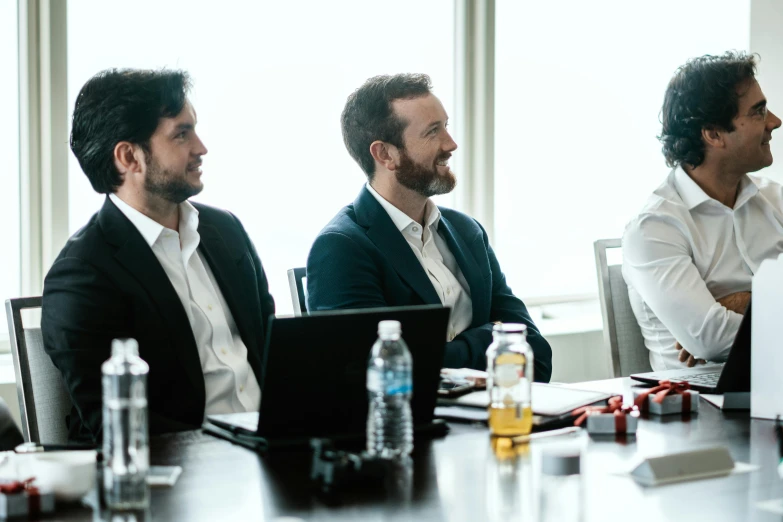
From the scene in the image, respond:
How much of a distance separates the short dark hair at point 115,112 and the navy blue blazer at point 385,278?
592mm

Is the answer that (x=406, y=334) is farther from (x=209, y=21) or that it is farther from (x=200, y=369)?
(x=209, y=21)

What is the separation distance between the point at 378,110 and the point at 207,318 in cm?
103

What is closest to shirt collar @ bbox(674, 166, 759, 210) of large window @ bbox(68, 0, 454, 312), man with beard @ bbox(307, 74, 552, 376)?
man with beard @ bbox(307, 74, 552, 376)

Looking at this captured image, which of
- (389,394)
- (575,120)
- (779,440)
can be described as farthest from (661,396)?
(575,120)

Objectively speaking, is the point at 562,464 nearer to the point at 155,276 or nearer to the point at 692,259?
the point at 155,276

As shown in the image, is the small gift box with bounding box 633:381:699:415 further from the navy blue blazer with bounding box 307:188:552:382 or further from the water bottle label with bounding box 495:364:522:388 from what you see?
the navy blue blazer with bounding box 307:188:552:382

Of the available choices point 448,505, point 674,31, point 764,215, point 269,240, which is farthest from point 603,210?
point 448,505

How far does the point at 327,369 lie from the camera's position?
162 cm

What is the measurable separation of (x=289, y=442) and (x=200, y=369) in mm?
663

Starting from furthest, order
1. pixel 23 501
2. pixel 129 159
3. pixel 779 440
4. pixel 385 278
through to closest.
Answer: pixel 385 278
pixel 129 159
pixel 779 440
pixel 23 501

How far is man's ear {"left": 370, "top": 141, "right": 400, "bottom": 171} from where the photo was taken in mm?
3104

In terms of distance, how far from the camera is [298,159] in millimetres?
3742

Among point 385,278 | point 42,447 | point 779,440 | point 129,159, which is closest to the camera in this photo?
point 42,447

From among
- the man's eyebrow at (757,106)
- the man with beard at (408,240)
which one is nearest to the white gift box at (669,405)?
the man with beard at (408,240)
